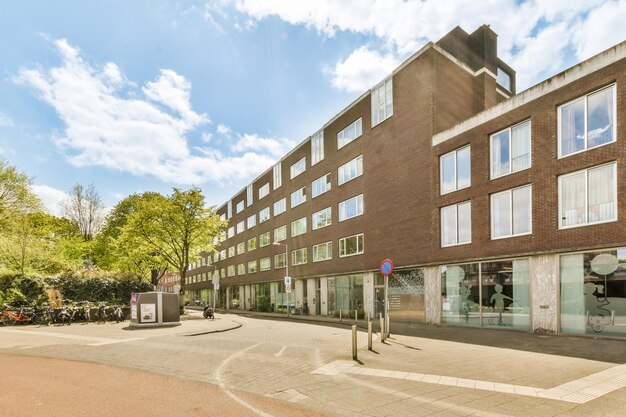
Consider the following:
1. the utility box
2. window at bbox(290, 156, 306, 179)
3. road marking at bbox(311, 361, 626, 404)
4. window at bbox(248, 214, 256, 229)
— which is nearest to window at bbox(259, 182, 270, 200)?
window at bbox(248, 214, 256, 229)

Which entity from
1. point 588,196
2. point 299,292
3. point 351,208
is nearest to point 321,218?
point 351,208

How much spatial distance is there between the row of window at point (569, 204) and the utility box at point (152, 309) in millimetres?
16142

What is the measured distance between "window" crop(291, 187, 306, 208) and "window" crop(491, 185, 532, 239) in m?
21.8

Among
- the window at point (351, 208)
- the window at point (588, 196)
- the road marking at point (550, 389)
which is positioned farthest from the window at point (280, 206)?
the road marking at point (550, 389)

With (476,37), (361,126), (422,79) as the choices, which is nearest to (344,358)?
(422,79)

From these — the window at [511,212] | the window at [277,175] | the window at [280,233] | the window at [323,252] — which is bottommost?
the window at [323,252]

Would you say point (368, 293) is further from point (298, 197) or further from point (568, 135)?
point (568, 135)

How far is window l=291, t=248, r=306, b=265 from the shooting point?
1461 inches

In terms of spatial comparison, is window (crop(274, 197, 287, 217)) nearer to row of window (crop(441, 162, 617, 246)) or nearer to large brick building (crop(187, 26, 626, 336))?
large brick building (crop(187, 26, 626, 336))

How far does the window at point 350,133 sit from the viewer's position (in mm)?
29656

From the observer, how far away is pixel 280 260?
4228cm

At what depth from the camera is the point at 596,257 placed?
47.2 feet

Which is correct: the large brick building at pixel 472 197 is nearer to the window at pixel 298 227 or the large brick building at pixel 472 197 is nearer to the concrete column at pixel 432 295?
the concrete column at pixel 432 295

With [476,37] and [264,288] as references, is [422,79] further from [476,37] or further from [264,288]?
[264,288]
